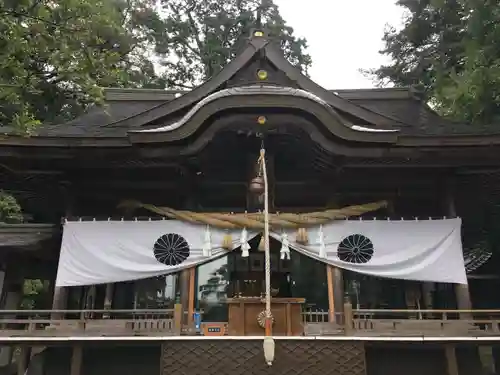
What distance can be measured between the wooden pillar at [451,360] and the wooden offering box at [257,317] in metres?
2.34

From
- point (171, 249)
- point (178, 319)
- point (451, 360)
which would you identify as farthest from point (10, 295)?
point (451, 360)

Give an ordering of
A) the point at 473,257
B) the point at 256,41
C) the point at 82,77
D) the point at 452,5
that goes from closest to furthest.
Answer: the point at 82,77
the point at 256,41
the point at 473,257
the point at 452,5

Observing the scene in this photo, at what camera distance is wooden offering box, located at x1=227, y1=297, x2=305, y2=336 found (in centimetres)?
762

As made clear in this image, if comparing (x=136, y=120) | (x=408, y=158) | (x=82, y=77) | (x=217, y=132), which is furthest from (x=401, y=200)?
(x=82, y=77)

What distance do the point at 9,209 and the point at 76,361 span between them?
23.9 feet

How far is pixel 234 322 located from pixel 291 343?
0.96 metres

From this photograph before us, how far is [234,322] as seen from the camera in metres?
7.66

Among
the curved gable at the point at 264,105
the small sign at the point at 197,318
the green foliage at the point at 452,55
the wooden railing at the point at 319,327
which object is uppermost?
the green foliage at the point at 452,55

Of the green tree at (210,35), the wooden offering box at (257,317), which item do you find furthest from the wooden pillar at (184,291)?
the green tree at (210,35)

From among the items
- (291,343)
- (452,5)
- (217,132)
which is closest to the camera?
(291,343)

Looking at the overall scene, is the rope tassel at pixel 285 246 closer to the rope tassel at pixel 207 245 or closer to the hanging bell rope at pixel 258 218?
the hanging bell rope at pixel 258 218

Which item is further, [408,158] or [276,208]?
[276,208]

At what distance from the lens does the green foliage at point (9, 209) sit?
1220cm

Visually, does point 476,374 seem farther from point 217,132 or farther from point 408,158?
point 217,132
